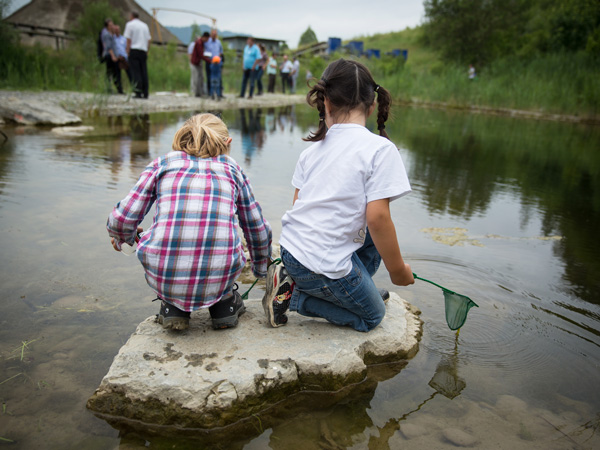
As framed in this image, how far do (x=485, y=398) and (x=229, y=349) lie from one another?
1014 mm

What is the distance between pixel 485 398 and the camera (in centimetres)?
185

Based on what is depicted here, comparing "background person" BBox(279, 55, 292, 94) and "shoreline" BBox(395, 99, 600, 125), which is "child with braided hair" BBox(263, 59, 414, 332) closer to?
"shoreline" BBox(395, 99, 600, 125)

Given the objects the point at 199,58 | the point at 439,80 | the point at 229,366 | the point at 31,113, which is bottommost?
the point at 229,366

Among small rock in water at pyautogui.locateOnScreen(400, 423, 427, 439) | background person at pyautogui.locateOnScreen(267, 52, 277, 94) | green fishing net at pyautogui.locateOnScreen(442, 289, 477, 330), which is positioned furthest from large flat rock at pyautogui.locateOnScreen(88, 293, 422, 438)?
background person at pyautogui.locateOnScreen(267, 52, 277, 94)

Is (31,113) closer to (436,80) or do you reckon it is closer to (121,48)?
(121,48)

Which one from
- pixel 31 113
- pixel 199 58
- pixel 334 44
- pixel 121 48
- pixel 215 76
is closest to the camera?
pixel 31 113

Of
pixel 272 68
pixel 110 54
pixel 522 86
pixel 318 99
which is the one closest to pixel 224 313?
pixel 318 99

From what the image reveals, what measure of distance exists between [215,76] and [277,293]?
11.0 metres

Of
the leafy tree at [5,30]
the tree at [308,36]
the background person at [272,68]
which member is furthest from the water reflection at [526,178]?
the tree at [308,36]

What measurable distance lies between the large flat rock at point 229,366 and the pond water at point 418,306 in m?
0.09

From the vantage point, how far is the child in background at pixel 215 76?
11.3 metres

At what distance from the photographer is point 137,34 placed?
9695 mm

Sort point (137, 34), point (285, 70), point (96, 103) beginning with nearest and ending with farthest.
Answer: point (96, 103)
point (137, 34)
point (285, 70)

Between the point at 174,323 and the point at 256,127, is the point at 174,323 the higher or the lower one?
the lower one
